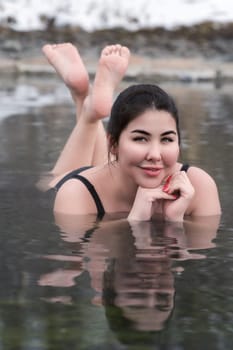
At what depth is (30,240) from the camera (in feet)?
10.9

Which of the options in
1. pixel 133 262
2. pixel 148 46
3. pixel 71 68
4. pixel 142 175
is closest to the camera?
pixel 133 262

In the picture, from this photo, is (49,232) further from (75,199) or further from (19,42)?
(19,42)

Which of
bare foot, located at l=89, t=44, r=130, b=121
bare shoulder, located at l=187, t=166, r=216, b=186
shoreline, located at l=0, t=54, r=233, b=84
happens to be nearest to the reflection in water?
bare shoulder, located at l=187, t=166, r=216, b=186

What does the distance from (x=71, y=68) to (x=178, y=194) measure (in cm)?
184

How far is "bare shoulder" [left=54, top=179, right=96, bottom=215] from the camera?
359 cm

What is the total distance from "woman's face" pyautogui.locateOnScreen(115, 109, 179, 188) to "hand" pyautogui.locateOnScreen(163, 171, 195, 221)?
60mm

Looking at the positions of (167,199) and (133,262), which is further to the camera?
(167,199)

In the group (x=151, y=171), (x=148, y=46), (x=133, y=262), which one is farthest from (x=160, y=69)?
(x=133, y=262)

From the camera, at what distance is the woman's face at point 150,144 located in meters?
3.28

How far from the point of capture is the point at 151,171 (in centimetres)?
335

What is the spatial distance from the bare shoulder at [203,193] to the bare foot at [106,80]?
92 centimetres

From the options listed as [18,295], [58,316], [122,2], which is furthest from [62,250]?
[122,2]

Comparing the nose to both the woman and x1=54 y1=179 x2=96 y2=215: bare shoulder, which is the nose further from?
x1=54 y1=179 x2=96 y2=215: bare shoulder

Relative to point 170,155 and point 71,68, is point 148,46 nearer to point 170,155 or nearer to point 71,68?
point 71,68
